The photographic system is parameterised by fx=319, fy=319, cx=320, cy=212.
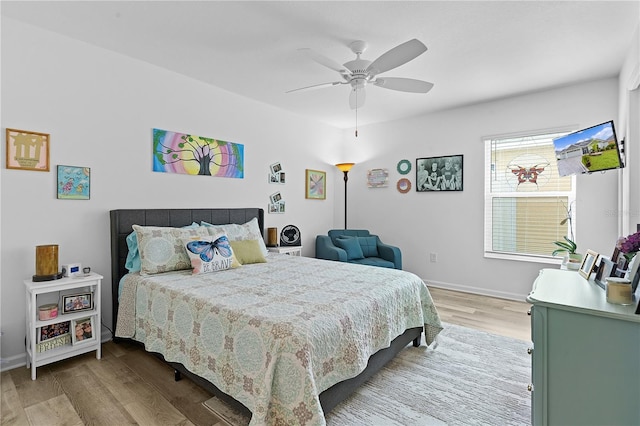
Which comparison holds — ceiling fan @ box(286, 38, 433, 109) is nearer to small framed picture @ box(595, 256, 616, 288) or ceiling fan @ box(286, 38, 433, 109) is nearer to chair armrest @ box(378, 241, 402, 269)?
small framed picture @ box(595, 256, 616, 288)

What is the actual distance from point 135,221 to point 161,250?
19.8 inches

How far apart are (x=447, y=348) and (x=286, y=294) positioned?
5.20 ft

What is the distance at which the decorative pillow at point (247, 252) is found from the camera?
3154 mm

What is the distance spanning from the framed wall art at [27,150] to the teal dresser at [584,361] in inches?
137

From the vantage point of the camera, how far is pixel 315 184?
5.28 meters

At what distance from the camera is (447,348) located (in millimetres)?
2756

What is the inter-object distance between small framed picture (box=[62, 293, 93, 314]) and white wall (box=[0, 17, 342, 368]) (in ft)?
1.11

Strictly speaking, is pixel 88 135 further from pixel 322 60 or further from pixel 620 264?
pixel 620 264

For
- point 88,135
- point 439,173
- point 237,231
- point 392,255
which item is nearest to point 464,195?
point 439,173

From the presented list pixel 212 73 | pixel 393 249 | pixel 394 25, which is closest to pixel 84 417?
pixel 212 73

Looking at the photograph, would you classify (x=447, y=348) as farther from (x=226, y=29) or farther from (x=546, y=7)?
(x=226, y=29)

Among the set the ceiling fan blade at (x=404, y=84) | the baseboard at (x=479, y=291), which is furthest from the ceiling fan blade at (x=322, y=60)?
the baseboard at (x=479, y=291)

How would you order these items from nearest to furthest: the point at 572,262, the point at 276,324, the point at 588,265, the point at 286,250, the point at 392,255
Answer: the point at 276,324, the point at 588,265, the point at 572,262, the point at 286,250, the point at 392,255

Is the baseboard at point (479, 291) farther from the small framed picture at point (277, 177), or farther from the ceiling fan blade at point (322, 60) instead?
the ceiling fan blade at point (322, 60)
